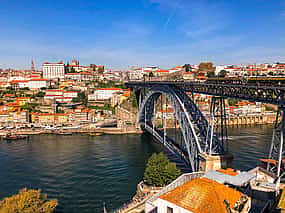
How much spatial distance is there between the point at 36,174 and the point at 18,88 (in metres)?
56.9

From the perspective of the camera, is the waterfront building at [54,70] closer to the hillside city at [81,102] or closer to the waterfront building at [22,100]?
the hillside city at [81,102]

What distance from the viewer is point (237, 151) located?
25.8 m

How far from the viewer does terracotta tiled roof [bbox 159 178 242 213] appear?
7121 millimetres

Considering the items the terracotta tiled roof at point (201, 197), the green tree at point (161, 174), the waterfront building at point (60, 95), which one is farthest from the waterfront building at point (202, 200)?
the waterfront building at point (60, 95)

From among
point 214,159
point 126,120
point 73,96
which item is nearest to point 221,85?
point 214,159

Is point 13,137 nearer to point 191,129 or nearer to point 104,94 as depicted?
point 104,94

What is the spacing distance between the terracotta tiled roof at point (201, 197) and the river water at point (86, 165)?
8.53 meters

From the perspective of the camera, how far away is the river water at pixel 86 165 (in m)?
16.8

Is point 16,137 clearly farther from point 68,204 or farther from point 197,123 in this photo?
point 197,123

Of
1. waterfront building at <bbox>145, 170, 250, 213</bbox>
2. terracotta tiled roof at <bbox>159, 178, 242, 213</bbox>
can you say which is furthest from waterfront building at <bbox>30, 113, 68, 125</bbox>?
terracotta tiled roof at <bbox>159, 178, 242, 213</bbox>

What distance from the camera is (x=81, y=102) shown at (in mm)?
60062

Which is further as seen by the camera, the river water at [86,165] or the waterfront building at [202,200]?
the river water at [86,165]

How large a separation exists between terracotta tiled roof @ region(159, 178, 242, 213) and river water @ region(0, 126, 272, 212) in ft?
28.0

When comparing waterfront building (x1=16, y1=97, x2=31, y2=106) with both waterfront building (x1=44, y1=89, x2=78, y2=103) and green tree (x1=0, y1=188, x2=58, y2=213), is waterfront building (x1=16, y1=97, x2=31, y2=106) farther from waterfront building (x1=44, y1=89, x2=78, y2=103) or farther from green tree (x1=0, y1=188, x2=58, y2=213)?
green tree (x1=0, y1=188, x2=58, y2=213)
